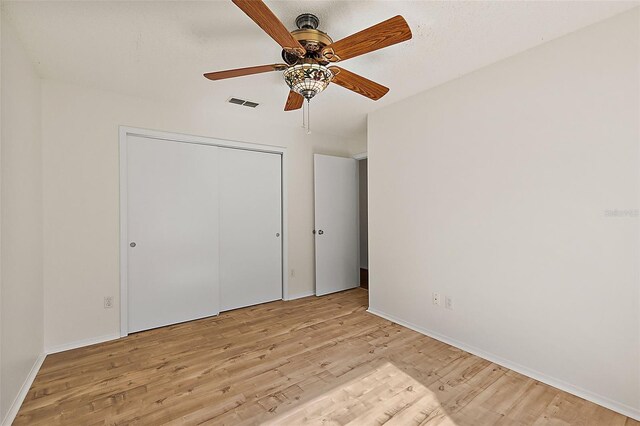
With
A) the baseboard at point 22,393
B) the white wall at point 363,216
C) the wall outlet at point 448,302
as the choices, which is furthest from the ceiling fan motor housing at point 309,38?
the white wall at point 363,216

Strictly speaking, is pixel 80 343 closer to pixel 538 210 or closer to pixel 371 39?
pixel 371 39

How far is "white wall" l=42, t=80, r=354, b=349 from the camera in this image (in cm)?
249

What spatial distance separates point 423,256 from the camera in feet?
9.33

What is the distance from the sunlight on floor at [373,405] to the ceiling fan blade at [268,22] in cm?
204

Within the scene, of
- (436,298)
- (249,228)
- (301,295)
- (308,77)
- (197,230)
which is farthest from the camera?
(301,295)

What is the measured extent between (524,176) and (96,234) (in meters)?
3.56

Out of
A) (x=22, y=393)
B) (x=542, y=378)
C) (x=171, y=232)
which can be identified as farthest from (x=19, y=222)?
(x=542, y=378)

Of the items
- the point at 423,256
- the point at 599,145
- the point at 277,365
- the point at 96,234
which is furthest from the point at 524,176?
the point at 96,234

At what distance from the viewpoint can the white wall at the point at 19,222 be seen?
1674 mm

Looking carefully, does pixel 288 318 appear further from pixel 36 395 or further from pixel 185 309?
pixel 36 395

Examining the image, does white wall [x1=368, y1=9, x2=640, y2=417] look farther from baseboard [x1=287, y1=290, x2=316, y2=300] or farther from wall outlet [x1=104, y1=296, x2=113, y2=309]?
wall outlet [x1=104, y1=296, x2=113, y2=309]

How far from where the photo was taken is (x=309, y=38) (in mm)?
1665

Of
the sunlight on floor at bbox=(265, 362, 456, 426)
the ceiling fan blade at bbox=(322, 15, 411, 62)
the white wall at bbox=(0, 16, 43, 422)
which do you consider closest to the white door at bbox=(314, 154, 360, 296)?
the sunlight on floor at bbox=(265, 362, 456, 426)

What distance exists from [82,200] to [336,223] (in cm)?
283
